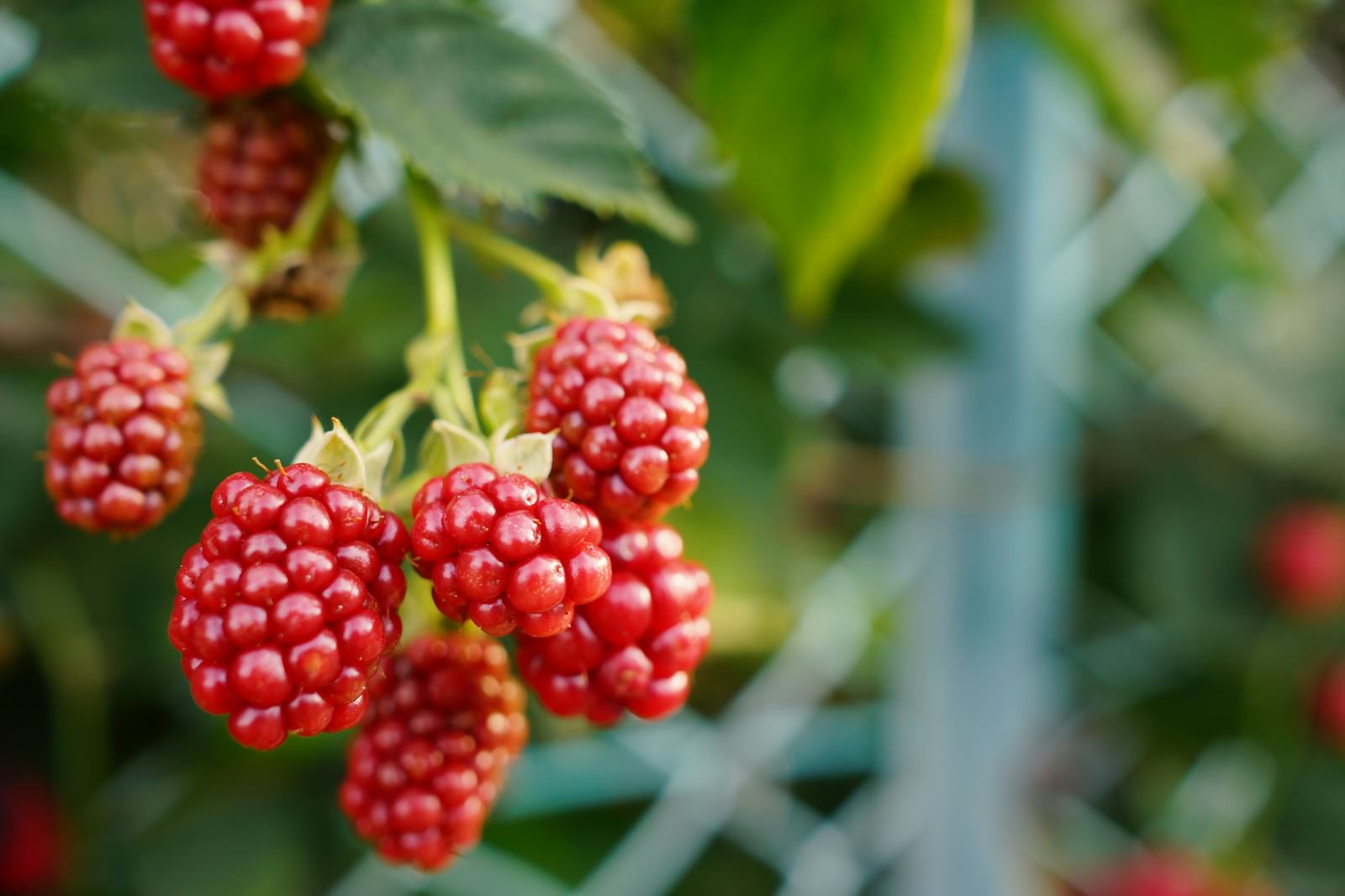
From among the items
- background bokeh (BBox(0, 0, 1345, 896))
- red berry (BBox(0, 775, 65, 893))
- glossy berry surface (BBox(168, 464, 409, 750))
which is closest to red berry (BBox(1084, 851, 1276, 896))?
background bokeh (BBox(0, 0, 1345, 896))

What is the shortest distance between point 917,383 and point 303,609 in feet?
3.31

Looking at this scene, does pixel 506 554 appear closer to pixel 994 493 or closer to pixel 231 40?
pixel 231 40

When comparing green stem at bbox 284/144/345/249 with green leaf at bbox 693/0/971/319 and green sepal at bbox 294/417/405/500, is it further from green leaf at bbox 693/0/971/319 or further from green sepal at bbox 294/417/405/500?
green leaf at bbox 693/0/971/319

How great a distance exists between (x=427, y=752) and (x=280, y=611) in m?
0.10

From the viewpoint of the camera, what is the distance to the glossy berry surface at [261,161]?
0.40 meters

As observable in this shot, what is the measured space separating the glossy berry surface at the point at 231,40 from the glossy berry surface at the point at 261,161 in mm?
39

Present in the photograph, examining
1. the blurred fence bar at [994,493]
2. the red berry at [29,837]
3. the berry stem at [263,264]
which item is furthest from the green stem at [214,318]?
the blurred fence bar at [994,493]

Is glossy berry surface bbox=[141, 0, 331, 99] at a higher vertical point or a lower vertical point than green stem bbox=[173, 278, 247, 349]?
higher

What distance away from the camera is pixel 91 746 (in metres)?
0.78

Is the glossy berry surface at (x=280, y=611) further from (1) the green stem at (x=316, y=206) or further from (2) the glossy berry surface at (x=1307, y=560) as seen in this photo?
(2) the glossy berry surface at (x=1307, y=560)

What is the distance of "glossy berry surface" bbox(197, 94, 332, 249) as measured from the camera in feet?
1.33

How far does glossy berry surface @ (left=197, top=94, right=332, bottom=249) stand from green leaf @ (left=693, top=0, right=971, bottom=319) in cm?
24

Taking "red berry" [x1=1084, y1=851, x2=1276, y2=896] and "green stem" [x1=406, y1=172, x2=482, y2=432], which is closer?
"green stem" [x1=406, y1=172, x2=482, y2=432]

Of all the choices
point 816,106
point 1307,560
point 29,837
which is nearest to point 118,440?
point 816,106
